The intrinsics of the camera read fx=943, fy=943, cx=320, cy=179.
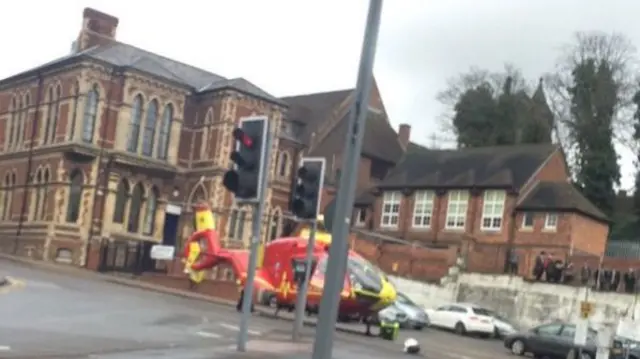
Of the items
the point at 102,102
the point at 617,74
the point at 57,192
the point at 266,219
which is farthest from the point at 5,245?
the point at 617,74

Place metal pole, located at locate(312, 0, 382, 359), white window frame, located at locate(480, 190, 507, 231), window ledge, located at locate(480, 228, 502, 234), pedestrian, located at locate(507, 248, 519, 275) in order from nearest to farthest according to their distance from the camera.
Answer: metal pole, located at locate(312, 0, 382, 359) < pedestrian, located at locate(507, 248, 519, 275) < window ledge, located at locate(480, 228, 502, 234) < white window frame, located at locate(480, 190, 507, 231)

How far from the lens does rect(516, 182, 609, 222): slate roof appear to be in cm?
5379

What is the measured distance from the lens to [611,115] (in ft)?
237

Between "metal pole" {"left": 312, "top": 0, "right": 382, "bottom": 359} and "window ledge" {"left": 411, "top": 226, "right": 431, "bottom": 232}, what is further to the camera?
"window ledge" {"left": 411, "top": 226, "right": 431, "bottom": 232}

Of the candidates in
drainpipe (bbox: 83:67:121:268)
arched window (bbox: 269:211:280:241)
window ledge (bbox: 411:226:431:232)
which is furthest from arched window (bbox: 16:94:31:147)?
window ledge (bbox: 411:226:431:232)

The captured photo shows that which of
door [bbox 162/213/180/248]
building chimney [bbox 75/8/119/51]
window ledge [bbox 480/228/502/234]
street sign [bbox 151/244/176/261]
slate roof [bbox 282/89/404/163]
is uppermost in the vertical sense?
building chimney [bbox 75/8/119/51]

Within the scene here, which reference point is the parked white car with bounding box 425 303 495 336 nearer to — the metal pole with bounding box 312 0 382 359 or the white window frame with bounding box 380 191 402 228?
the white window frame with bounding box 380 191 402 228

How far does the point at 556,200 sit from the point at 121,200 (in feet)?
81.9

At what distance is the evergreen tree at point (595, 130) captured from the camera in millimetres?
69312

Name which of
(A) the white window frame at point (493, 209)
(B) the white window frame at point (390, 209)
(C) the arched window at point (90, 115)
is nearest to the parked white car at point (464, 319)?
(A) the white window frame at point (493, 209)

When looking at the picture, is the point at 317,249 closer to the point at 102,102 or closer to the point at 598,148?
the point at 102,102

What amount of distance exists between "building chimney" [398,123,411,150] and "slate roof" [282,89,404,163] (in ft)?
1.52

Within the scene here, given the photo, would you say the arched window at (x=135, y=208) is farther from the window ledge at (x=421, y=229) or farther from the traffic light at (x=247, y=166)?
the traffic light at (x=247, y=166)

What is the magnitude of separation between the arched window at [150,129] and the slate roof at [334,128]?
48.9 feet
